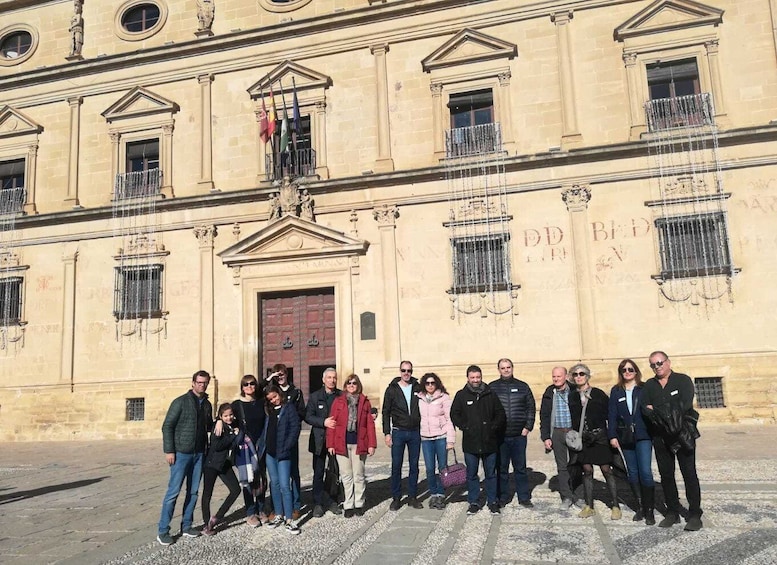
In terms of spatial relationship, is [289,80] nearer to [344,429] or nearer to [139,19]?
[139,19]

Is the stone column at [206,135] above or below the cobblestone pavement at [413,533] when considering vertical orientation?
above

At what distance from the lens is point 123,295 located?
60.4 feet

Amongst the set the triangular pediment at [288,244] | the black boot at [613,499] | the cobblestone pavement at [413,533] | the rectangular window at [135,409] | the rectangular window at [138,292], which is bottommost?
the cobblestone pavement at [413,533]

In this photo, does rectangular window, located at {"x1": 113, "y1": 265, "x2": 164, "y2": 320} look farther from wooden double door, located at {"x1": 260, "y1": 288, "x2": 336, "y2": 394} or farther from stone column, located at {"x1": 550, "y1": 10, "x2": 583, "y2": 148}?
stone column, located at {"x1": 550, "y1": 10, "x2": 583, "y2": 148}

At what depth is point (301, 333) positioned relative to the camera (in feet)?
56.7

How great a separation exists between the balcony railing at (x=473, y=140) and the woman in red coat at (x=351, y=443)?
1035 cm

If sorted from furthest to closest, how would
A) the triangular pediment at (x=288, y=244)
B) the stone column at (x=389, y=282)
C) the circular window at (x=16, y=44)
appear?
the circular window at (x=16, y=44) < the triangular pediment at (x=288, y=244) < the stone column at (x=389, y=282)

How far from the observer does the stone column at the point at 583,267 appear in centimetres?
1522

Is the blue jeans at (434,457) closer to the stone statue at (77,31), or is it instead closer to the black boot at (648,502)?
the black boot at (648,502)

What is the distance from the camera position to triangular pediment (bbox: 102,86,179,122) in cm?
1885

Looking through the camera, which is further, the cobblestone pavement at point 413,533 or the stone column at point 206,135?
the stone column at point 206,135

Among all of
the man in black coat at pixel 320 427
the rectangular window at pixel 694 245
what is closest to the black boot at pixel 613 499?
the man in black coat at pixel 320 427

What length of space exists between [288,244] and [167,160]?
4773 mm

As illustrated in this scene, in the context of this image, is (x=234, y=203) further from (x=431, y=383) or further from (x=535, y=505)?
(x=535, y=505)
